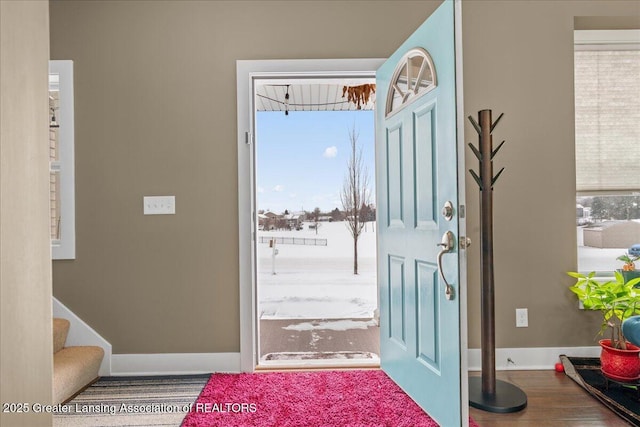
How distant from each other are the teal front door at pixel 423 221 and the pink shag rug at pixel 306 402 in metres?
0.13

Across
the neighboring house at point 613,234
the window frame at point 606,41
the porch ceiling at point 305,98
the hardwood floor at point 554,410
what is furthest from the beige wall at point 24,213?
the porch ceiling at point 305,98

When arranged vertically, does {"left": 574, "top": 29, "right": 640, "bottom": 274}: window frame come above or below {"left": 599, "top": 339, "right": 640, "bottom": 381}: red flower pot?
above

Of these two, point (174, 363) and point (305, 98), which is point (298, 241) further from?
point (174, 363)

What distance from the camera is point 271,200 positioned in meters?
6.31

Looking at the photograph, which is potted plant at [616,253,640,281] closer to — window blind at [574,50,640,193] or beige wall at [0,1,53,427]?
window blind at [574,50,640,193]

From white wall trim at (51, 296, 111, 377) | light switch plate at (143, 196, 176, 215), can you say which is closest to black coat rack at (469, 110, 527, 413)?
light switch plate at (143, 196, 176, 215)

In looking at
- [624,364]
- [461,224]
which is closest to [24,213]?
[461,224]

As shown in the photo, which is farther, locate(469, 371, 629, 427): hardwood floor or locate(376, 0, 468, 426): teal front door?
locate(469, 371, 629, 427): hardwood floor

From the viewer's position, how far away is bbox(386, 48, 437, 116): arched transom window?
2096 mm

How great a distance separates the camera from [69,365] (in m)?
2.51

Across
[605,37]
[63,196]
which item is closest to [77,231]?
[63,196]

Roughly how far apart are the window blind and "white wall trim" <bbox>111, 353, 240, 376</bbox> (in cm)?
292

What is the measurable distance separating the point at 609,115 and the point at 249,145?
8.94ft

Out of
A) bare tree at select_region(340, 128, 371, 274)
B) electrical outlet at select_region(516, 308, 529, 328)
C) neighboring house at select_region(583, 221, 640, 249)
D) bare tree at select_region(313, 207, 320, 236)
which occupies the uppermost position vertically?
bare tree at select_region(340, 128, 371, 274)
